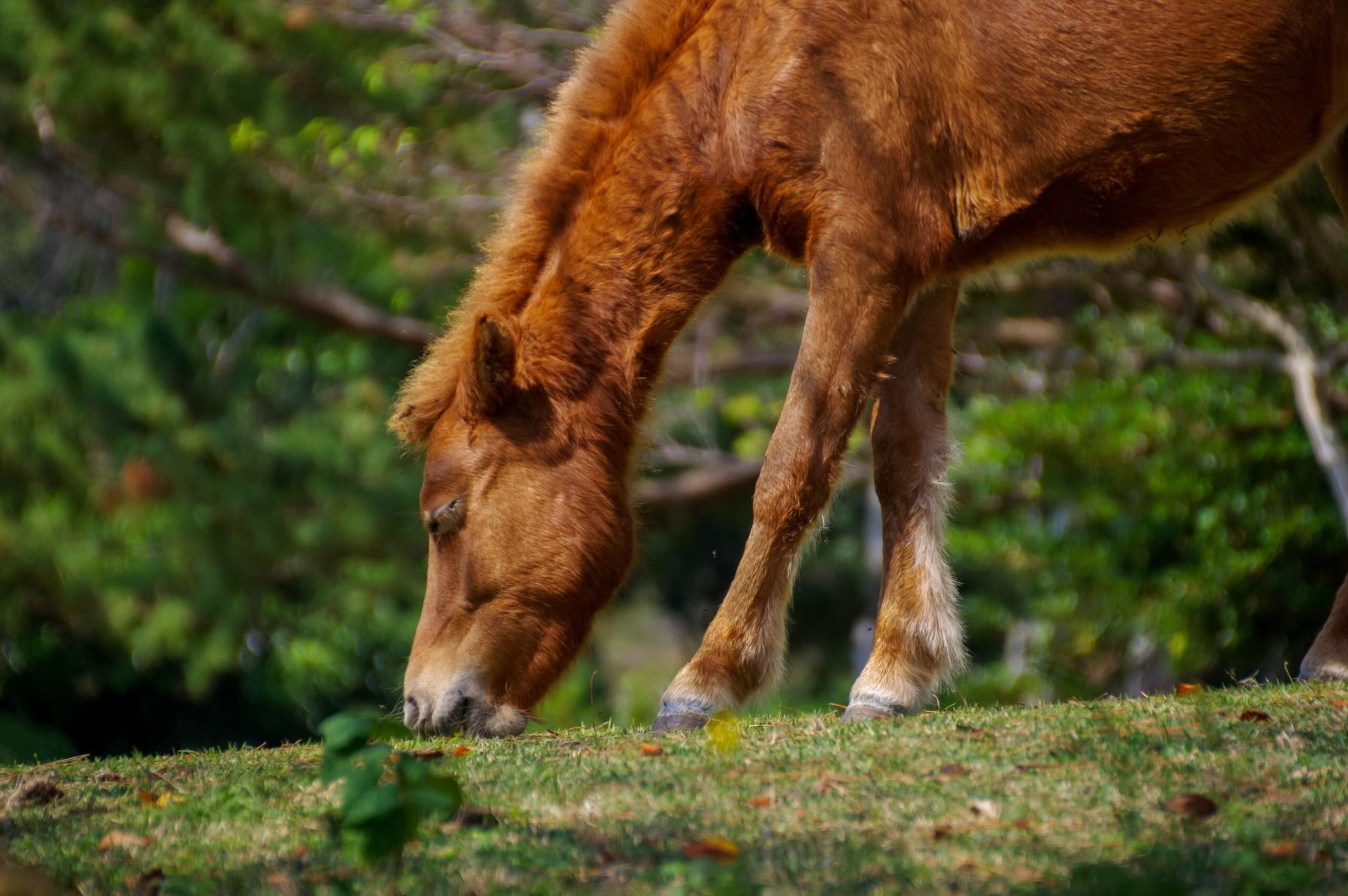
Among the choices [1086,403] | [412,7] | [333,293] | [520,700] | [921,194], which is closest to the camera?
[921,194]

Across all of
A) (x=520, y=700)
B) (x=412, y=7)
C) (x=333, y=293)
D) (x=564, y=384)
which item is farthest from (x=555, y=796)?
(x=333, y=293)

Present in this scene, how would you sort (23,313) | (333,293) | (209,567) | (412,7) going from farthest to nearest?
(23,313) → (333,293) → (209,567) → (412,7)

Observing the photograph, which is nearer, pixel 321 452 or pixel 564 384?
pixel 564 384

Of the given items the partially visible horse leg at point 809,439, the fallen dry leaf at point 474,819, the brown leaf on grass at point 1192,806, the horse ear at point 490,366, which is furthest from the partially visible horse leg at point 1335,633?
the fallen dry leaf at point 474,819

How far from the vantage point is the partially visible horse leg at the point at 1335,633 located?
17.5ft

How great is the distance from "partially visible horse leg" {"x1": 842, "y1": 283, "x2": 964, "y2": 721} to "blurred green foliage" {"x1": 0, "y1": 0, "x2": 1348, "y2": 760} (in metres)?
4.38

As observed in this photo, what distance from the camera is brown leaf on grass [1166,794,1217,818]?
3004mm

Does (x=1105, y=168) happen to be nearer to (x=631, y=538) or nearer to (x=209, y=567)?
(x=631, y=538)

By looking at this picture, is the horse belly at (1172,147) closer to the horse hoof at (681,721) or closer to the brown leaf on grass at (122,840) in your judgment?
the horse hoof at (681,721)

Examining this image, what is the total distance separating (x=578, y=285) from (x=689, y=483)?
973 cm

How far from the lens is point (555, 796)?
3.44 m

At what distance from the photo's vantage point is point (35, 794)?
151 inches

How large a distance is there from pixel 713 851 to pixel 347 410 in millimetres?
12630

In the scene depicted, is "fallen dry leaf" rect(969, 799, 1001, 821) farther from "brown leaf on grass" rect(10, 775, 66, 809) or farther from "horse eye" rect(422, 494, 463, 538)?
"horse eye" rect(422, 494, 463, 538)
